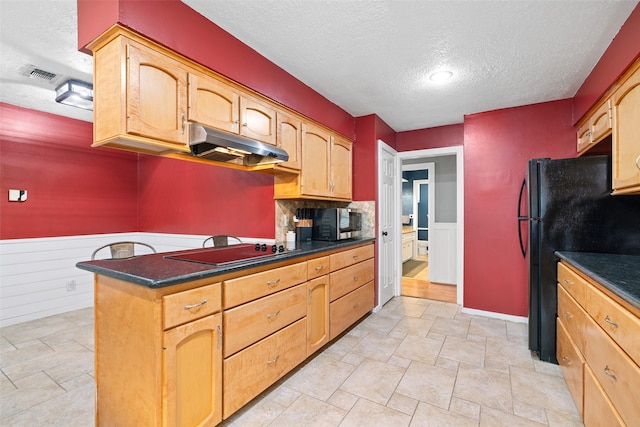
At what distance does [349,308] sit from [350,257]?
503 mm

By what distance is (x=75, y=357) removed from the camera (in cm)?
244

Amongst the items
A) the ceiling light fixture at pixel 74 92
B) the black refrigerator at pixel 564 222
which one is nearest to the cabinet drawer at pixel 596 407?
the black refrigerator at pixel 564 222

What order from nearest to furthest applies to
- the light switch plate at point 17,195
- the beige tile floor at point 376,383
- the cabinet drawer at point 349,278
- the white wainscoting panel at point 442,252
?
the beige tile floor at point 376,383
the cabinet drawer at point 349,278
the light switch plate at point 17,195
the white wainscoting panel at point 442,252

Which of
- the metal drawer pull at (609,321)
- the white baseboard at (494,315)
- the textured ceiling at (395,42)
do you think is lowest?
the white baseboard at (494,315)

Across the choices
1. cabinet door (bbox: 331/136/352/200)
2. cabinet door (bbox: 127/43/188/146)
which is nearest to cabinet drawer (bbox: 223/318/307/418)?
cabinet door (bbox: 127/43/188/146)

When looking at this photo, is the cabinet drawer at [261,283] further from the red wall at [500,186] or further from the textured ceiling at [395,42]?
the red wall at [500,186]

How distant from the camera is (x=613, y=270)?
155 centimetres

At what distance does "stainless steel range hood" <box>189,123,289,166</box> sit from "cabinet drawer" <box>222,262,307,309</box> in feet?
2.65

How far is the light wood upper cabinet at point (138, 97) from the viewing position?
Answer: 1.43m

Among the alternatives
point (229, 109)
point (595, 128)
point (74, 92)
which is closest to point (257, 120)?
point (229, 109)

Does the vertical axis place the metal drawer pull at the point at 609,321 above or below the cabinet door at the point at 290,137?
below

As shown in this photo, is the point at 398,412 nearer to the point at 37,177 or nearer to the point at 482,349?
the point at 482,349

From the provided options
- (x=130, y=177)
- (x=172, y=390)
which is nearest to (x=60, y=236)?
(x=130, y=177)

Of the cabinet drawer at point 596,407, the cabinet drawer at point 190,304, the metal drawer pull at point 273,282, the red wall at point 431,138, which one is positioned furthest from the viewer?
the red wall at point 431,138
